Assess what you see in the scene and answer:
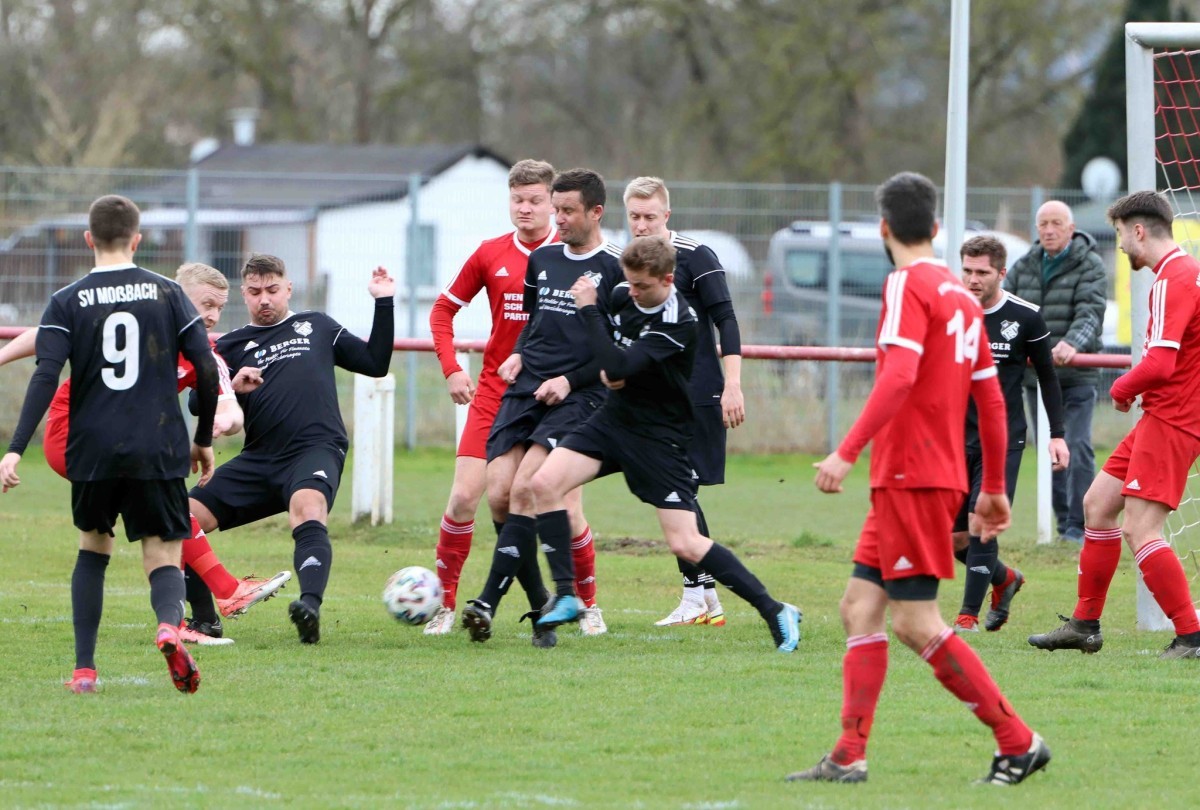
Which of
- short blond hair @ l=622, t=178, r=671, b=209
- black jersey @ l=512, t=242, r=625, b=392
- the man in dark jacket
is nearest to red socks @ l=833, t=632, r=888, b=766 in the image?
black jersey @ l=512, t=242, r=625, b=392

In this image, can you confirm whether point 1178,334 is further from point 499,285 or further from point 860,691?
point 499,285

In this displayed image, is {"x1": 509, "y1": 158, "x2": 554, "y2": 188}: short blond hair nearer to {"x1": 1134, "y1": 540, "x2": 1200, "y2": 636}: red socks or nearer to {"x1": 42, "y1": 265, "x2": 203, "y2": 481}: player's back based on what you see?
{"x1": 42, "y1": 265, "x2": 203, "y2": 481}: player's back

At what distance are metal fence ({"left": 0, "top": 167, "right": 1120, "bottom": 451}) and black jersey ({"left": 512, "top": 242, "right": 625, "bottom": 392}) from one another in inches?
375

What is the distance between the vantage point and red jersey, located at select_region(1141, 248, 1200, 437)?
22.8 ft

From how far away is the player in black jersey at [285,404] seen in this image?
761 cm

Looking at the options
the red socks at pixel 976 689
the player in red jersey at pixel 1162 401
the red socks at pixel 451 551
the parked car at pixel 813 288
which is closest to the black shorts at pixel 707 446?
the red socks at pixel 451 551

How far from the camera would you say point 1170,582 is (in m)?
7.20

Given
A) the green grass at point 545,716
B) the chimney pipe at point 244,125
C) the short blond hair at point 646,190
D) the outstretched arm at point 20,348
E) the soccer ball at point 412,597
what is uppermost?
the chimney pipe at point 244,125

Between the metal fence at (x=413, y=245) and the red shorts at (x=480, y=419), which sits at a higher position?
the metal fence at (x=413, y=245)

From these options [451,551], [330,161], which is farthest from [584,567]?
[330,161]

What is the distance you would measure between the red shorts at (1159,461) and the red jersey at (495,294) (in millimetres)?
2879

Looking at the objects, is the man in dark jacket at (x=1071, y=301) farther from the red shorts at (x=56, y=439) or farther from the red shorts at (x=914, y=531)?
the red shorts at (x=56, y=439)

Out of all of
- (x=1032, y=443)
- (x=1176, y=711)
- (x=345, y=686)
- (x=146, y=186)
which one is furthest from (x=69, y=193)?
(x=1176, y=711)

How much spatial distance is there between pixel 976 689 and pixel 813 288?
43.7ft
